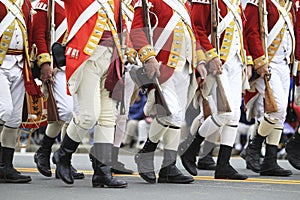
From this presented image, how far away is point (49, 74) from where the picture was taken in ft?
24.1

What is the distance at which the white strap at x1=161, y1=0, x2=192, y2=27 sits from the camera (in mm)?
7028

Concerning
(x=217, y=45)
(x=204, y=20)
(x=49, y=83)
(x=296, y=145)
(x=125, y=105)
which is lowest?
(x=296, y=145)

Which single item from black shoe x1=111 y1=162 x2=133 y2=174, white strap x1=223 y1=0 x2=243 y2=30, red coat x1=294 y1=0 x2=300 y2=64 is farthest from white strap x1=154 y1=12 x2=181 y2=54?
red coat x1=294 y1=0 x2=300 y2=64

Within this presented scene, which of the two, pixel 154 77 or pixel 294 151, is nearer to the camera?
pixel 154 77

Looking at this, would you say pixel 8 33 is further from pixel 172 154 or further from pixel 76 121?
pixel 172 154

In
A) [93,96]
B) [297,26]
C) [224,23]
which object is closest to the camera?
[93,96]

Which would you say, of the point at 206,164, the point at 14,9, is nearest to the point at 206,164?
the point at 206,164

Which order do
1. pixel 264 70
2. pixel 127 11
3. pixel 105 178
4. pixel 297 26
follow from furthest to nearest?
pixel 297 26, pixel 264 70, pixel 127 11, pixel 105 178

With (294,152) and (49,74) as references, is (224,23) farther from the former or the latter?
(294,152)

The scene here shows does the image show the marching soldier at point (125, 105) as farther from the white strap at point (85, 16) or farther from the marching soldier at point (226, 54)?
the white strap at point (85, 16)

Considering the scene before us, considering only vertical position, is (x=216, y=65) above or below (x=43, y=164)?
above

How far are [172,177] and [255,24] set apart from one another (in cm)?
198

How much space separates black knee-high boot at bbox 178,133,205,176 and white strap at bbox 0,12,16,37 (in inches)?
85.0

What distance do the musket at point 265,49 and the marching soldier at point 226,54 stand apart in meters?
0.44
